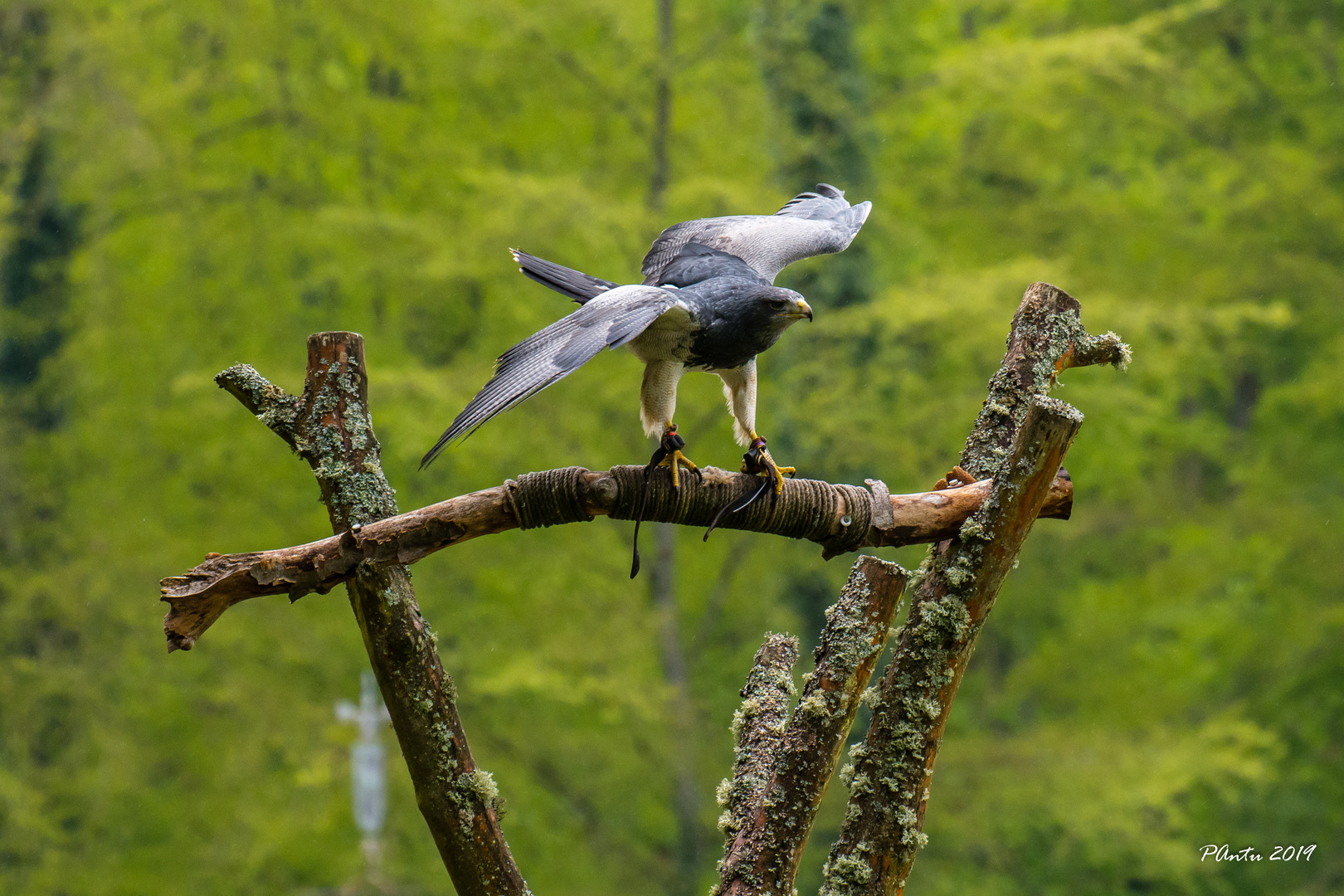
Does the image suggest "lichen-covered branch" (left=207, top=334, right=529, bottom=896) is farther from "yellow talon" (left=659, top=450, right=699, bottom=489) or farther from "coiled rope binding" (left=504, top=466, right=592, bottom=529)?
"yellow talon" (left=659, top=450, right=699, bottom=489)

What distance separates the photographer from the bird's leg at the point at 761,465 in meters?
2.54

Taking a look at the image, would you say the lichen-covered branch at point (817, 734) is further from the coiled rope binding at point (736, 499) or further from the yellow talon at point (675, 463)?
the yellow talon at point (675, 463)

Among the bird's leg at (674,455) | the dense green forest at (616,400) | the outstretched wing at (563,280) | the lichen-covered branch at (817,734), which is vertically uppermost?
the dense green forest at (616,400)

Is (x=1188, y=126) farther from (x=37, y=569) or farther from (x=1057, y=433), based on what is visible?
(x=37, y=569)

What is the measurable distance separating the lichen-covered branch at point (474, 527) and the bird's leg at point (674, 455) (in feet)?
0.07

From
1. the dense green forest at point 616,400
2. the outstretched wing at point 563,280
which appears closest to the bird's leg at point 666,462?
the outstretched wing at point 563,280

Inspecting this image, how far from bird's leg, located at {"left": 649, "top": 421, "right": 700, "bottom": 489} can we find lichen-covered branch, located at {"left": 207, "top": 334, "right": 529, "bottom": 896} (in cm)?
62

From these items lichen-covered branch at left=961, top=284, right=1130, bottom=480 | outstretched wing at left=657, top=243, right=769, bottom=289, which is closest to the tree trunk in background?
outstretched wing at left=657, top=243, right=769, bottom=289

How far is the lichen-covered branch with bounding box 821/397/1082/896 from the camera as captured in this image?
2385 millimetres

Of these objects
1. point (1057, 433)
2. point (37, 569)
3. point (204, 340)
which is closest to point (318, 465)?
point (1057, 433)

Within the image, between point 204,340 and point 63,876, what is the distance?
4.06 meters

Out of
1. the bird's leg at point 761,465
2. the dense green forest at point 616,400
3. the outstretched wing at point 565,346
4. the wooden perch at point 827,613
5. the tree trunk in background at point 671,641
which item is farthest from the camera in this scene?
the tree trunk in background at point 671,641

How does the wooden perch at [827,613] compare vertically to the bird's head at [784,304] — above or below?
below

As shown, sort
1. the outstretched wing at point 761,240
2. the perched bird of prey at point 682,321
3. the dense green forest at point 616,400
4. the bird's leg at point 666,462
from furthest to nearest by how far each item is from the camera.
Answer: the dense green forest at point 616,400 < the outstretched wing at point 761,240 < the bird's leg at point 666,462 < the perched bird of prey at point 682,321
